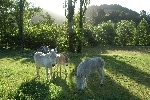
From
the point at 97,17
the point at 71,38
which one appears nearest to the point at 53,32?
the point at 71,38

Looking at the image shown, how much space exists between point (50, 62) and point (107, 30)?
46571 mm

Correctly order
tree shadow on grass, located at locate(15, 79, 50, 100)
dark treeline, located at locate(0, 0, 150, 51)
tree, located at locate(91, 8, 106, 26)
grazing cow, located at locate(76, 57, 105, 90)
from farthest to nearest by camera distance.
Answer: tree, located at locate(91, 8, 106, 26)
dark treeline, located at locate(0, 0, 150, 51)
grazing cow, located at locate(76, 57, 105, 90)
tree shadow on grass, located at locate(15, 79, 50, 100)

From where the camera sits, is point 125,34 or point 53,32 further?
point 125,34

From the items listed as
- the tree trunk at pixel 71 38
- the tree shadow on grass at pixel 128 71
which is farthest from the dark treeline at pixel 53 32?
the tree shadow on grass at pixel 128 71

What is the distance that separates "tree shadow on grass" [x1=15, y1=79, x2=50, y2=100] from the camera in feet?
55.3

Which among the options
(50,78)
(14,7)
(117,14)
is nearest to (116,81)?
(50,78)

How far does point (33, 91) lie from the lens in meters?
17.9

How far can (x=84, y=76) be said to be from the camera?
19.3 meters

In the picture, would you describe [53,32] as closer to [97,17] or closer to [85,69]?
[85,69]

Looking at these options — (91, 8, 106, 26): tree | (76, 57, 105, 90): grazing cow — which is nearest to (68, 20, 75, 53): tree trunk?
(76, 57, 105, 90): grazing cow

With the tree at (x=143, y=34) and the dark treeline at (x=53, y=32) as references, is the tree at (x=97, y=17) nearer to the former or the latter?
the dark treeline at (x=53, y=32)

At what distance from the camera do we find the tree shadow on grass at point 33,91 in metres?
16.9

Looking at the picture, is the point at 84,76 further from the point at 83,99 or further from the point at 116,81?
the point at 116,81

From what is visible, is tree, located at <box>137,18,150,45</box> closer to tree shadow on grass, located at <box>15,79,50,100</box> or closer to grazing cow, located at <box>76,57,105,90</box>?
grazing cow, located at <box>76,57,105,90</box>
